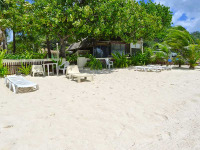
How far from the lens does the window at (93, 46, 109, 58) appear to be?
1947cm

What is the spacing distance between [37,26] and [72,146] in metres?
10.5

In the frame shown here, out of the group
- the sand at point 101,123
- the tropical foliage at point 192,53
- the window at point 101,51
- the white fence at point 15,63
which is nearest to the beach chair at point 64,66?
the white fence at point 15,63

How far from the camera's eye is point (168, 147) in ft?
7.99

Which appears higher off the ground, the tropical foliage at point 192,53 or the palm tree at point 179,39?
the palm tree at point 179,39

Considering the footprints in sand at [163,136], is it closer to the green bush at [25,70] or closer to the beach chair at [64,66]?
the beach chair at [64,66]

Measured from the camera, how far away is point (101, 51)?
19641mm

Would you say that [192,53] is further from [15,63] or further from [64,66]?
[15,63]

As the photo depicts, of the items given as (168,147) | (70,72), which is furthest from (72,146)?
(70,72)

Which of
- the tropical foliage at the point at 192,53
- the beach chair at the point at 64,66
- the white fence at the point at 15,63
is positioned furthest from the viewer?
the tropical foliage at the point at 192,53

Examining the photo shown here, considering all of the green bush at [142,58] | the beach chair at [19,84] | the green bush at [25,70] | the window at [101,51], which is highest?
the window at [101,51]

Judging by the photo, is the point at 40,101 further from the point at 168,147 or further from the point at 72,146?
the point at 168,147

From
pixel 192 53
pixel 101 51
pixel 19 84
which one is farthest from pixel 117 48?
pixel 19 84

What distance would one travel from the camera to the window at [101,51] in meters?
19.5

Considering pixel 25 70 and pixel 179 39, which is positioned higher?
pixel 179 39
